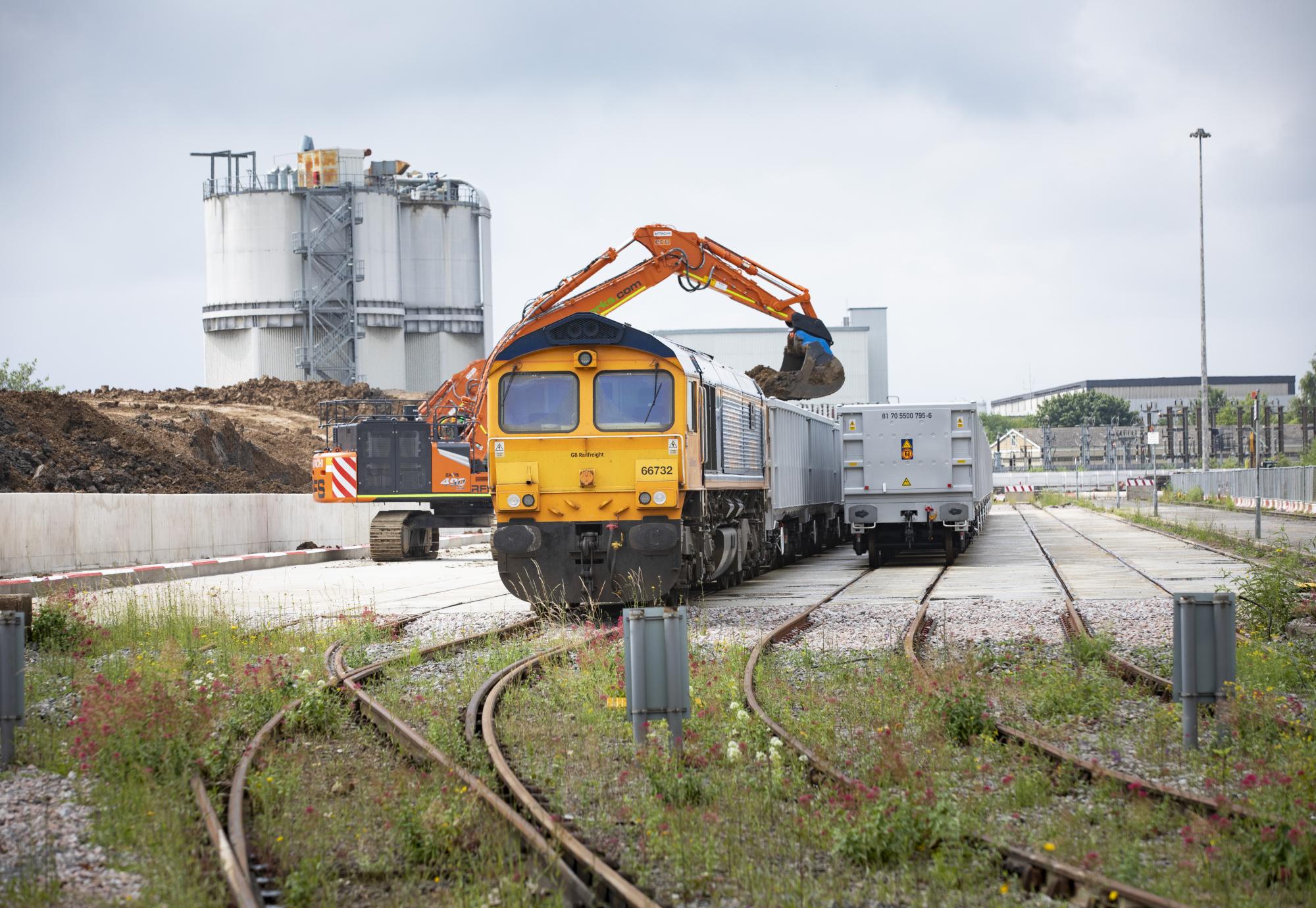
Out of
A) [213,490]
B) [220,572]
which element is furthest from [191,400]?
[220,572]

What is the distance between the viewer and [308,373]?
65.9 metres

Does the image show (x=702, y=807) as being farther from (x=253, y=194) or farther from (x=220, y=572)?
(x=253, y=194)

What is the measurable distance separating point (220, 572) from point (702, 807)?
2246 cm

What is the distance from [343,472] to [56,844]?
77.9 ft

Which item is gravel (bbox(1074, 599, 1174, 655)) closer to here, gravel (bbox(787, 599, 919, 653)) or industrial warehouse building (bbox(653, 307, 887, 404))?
gravel (bbox(787, 599, 919, 653))

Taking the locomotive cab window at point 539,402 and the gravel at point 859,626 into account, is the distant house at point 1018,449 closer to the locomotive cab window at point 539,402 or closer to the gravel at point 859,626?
the gravel at point 859,626

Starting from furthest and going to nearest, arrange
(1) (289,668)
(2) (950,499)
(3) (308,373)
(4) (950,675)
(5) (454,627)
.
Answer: (3) (308,373) < (2) (950,499) < (5) (454,627) < (1) (289,668) < (4) (950,675)

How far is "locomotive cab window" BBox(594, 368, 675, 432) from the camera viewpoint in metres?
16.1

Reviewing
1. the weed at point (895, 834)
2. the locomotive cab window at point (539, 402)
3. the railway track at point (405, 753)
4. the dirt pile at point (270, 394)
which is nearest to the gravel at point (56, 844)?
the railway track at point (405, 753)

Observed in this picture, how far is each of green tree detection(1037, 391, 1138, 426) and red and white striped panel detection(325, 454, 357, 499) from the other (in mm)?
131702

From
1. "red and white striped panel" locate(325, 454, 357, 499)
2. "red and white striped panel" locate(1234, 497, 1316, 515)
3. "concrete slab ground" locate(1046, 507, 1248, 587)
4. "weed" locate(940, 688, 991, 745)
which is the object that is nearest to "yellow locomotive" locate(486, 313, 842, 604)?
"concrete slab ground" locate(1046, 507, 1248, 587)

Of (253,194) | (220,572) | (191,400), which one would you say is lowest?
(220,572)

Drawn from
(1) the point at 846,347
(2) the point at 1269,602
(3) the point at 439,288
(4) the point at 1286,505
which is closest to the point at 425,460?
(2) the point at 1269,602

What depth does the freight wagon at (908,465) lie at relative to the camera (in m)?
25.2
